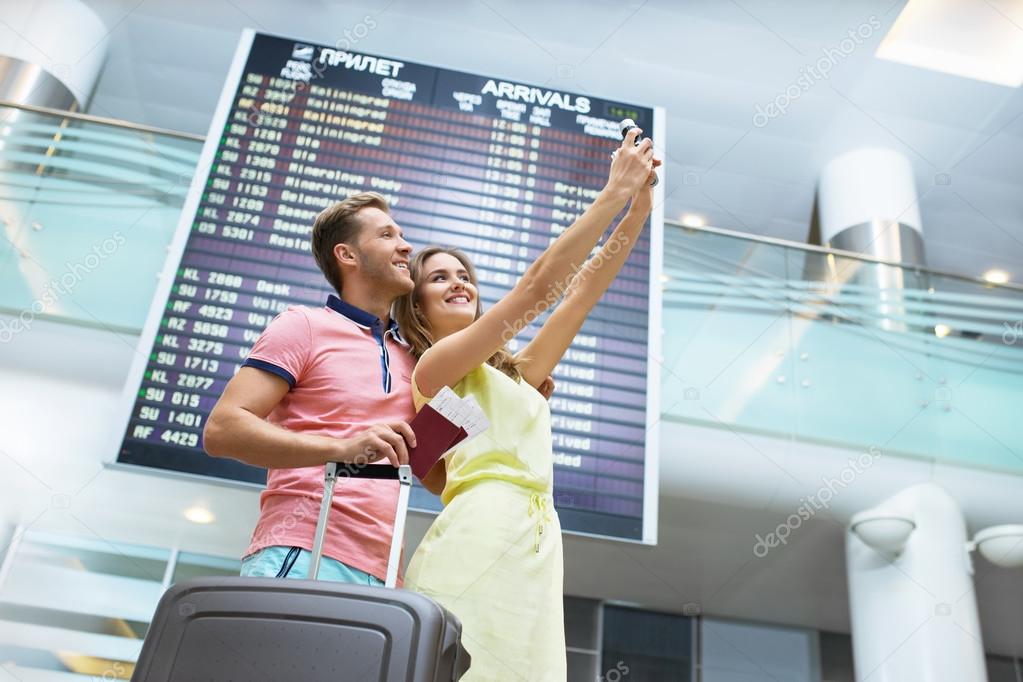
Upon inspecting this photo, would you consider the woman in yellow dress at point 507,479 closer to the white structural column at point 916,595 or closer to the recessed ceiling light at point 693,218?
the white structural column at point 916,595

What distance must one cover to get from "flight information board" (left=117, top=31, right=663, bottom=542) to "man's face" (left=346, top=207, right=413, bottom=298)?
1215 mm

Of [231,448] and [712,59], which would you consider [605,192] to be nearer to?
[231,448]

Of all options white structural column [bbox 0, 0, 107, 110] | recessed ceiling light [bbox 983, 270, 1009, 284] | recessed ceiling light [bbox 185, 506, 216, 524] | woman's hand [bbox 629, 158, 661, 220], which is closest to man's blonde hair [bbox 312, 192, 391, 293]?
woman's hand [bbox 629, 158, 661, 220]

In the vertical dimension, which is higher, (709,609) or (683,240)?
(683,240)

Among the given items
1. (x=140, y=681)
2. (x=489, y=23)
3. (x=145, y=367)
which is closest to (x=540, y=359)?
(x=140, y=681)

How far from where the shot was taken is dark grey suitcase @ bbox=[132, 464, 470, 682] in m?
1.07

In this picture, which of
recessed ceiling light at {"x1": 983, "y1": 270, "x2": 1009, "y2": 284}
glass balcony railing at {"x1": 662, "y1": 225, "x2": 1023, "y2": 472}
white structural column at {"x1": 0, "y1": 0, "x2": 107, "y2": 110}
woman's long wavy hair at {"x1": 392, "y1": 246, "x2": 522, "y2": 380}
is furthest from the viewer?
recessed ceiling light at {"x1": 983, "y1": 270, "x2": 1009, "y2": 284}

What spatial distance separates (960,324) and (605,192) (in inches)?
130

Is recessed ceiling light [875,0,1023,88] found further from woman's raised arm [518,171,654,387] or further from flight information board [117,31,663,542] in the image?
woman's raised arm [518,171,654,387]

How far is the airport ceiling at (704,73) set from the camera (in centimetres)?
473

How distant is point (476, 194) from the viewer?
3.53m

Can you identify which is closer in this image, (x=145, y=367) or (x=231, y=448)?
(x=231, y=448)

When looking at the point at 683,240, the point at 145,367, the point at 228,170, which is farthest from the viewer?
the point at 683,240

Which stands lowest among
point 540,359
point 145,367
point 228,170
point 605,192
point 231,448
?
point 231,448
